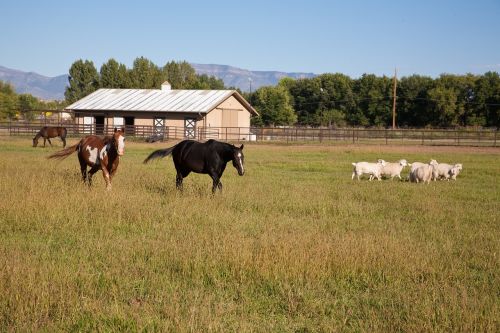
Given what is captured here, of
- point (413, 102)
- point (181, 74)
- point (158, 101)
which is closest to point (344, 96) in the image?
point (413, 102)

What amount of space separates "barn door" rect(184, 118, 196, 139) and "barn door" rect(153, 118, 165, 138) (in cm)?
215

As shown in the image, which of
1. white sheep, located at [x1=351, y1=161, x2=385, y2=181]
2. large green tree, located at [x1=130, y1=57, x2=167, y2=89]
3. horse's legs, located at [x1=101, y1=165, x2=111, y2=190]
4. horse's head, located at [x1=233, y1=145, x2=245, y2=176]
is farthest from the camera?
large green tree, located at [x1=130, y1=57, x2=167, y2=89]

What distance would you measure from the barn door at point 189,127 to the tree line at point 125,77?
1350 inches

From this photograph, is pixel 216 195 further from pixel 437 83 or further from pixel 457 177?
pixel 437 83

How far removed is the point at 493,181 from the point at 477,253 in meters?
Result: 12.0

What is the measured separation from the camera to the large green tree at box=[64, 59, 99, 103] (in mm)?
93312

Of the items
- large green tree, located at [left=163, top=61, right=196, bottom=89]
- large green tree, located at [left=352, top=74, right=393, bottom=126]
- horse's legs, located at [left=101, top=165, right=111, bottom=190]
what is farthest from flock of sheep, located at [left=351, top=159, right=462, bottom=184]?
large green tree, located at [left=163, top=61, right=196, bottom=89]

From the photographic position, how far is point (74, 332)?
527cm

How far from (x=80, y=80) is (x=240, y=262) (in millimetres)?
92625

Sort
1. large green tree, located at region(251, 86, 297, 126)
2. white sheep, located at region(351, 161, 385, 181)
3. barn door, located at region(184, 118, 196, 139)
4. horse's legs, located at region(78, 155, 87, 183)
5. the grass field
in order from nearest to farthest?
1. the grass field
2. horse's legs, located at region(78, 155, 87, 183)
3. white sheep, located at region(351, 161, 385, 181)
4. barn door, located at region(184, 118, 196, 139)
5. large green tree, located at region(251, 86, 297, 126)

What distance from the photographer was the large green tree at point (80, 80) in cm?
9331

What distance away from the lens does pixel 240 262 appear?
7332 millimetres

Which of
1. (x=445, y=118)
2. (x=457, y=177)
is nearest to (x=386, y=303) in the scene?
(x=457, y=177)

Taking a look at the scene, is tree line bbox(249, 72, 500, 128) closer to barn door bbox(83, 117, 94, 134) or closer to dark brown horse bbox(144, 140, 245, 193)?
barn door bbox(83, 117, 94, 134)
